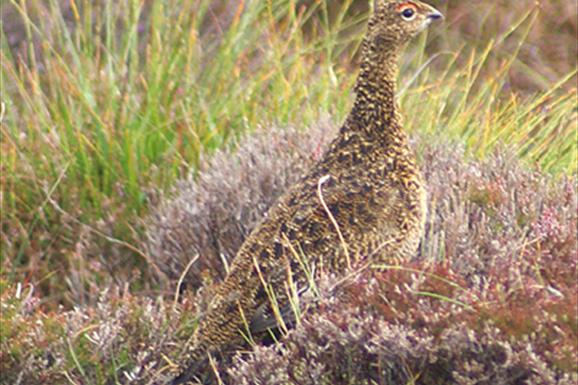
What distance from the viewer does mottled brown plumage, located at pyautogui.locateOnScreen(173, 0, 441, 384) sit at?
4.16 metres

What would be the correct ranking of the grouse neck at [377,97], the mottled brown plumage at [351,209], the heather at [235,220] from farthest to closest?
the grouse neck at [377,97]
the mottled brown plumage at [351,209]
the heather at [235,220]

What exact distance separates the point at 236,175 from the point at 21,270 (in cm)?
101

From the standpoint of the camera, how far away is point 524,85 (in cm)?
805

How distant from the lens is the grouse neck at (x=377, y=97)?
4496 mm

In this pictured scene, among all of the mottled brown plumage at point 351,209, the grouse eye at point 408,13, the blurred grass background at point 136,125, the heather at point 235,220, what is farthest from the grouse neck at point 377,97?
the blurred grass background at point 136,125

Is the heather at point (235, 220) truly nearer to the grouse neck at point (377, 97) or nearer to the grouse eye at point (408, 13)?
the grouse neck at point (377, 97)

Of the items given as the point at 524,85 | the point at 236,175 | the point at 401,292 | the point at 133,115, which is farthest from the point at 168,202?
the point at 524,85

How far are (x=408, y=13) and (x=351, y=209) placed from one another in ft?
2.45

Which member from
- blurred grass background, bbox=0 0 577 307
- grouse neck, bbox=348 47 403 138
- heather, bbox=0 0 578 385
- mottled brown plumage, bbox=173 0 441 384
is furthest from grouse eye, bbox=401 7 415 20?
blurred grass background, bbox=0 0 577 307

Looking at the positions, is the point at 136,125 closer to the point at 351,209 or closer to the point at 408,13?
the point at 408,13

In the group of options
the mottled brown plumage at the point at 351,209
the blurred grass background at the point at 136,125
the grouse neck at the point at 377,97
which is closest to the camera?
the mottled brown plumage at the point at 351,209

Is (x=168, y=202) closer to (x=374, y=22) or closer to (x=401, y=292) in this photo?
(x=374, y=22)

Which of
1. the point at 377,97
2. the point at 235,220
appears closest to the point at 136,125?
the point at 235,220

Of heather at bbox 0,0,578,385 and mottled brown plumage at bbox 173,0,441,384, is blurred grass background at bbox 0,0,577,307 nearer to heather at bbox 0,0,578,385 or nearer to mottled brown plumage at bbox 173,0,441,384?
heather at bbox 0,0,578,385
